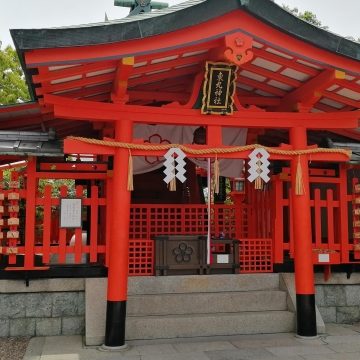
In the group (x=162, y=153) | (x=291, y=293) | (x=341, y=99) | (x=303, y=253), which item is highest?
(x=341, y=99)

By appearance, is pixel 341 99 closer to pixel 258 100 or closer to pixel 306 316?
pixel 258 100

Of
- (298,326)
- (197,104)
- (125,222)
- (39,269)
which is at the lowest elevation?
(298,326)

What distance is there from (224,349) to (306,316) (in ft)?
4.51

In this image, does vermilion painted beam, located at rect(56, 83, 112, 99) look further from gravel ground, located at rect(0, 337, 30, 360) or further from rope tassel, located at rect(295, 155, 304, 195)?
gravel ground, located at rect(0, 337, 30, 360)

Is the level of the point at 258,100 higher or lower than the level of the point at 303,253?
higher

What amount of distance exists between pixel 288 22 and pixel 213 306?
420 centimetres

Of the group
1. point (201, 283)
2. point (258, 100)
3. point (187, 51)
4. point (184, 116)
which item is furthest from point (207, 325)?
point (187, 51)

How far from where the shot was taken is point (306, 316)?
20.5 feet

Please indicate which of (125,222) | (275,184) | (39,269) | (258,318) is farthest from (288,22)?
(39,269)

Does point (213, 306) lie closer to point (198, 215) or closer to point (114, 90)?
point (198, 215)

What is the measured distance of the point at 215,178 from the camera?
630 centimetres

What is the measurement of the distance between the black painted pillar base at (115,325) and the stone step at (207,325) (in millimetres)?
352

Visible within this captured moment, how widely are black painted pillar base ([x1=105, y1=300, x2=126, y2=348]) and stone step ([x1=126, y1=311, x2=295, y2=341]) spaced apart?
1.16ft

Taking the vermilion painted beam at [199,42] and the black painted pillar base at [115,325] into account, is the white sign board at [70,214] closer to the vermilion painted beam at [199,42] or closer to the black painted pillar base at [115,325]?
the black painted pillar base at [115,325]
